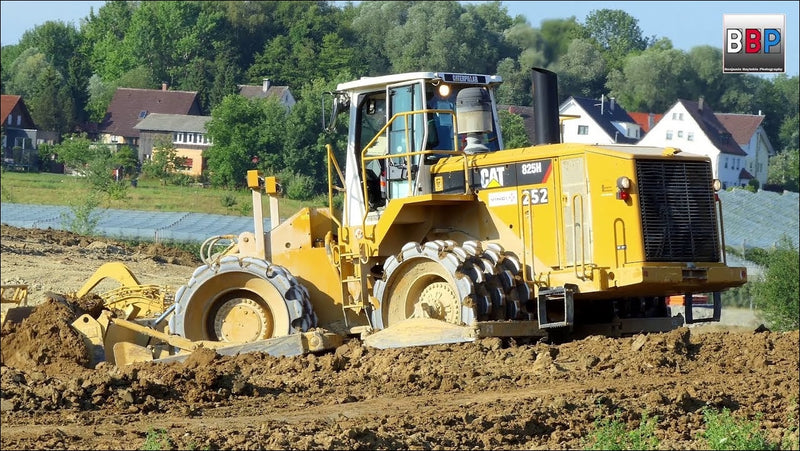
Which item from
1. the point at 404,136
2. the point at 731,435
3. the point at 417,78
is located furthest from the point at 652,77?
the point at 731,435

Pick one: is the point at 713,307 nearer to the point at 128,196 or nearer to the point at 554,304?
the point at 554,304

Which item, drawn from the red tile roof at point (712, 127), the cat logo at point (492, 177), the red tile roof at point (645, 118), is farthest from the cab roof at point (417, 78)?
the red tile roof at point (645, 118)

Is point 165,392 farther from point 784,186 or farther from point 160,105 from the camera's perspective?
point 784,186

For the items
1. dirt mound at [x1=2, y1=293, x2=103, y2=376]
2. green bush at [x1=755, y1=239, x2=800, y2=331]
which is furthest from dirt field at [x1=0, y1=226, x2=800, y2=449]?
green bush at [x1=755, y1=239, x2=800, y2=331]

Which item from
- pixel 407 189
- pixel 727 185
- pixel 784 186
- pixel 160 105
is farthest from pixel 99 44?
pixel 407 189

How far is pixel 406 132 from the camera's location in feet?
46.8

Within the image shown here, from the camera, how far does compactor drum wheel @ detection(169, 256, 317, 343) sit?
47.4 ft

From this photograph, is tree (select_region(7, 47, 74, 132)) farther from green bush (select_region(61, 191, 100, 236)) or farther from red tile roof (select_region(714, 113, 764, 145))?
red tile roof (select_region(714, 113, 764, 145))

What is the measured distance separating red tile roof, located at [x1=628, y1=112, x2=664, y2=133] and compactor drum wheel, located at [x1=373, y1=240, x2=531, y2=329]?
41.5 m

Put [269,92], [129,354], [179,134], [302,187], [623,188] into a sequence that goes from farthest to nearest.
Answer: [179,134] → [269,92] → [302,187] → [129,354] → [623,188]

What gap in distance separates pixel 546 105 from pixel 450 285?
9.31 feet

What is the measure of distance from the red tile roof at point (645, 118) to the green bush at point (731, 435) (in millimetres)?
45090

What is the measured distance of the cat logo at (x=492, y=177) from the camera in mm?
14258

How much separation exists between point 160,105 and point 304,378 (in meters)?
41.0
